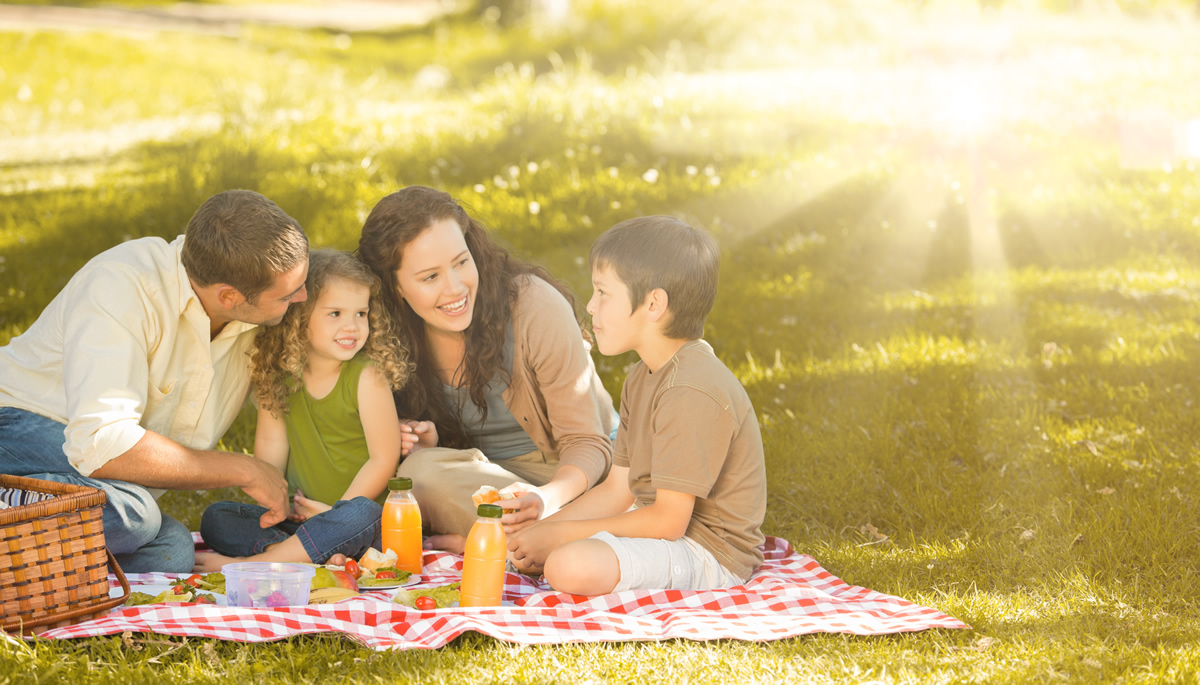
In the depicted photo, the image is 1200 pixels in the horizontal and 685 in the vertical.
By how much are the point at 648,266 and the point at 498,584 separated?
41.2 inches

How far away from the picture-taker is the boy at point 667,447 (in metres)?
3.17

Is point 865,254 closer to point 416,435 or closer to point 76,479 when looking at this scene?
point 416,435

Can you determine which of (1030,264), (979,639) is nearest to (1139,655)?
(979,639)

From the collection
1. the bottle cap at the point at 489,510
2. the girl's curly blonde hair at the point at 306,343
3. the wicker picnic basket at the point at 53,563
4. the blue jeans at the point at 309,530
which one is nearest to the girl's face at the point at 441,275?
the girl's curly blonde hair at the point at 306,343

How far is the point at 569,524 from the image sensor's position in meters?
3.39

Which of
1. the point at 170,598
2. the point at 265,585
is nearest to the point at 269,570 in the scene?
the point at 265,585

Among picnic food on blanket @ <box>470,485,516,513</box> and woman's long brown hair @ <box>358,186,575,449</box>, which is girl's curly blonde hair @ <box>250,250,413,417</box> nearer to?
woman's long brown hair @ <box>358,186,575,449</box>

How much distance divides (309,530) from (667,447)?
1.29 m

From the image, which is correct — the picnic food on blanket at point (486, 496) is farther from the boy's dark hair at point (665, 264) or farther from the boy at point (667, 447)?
the boy's dark hair at point (665, 264)

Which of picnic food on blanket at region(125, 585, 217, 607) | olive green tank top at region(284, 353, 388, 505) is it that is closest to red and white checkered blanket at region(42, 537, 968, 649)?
picnic food on blanket at region(125, 585, 217, 607)

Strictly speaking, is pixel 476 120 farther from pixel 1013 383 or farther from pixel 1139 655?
pixel 1139 655

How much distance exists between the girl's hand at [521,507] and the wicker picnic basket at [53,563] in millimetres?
1150

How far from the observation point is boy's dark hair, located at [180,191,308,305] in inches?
129

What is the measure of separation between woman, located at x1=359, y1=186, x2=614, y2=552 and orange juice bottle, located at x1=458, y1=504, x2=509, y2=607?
41 centimetres
